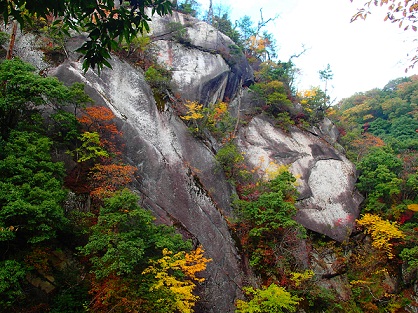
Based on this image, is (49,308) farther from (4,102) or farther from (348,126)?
(348,126)

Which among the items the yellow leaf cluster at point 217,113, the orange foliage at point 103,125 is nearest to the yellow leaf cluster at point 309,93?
the yellow leaf cluster at point 217,113

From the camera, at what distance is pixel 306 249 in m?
14.7

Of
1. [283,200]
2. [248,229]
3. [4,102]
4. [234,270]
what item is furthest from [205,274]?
[4,102]

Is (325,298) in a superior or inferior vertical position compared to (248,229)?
inferior

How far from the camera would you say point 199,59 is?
20.9 metres

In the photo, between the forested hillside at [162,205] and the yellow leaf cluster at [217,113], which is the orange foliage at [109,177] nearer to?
the forested hillside at [162,205]

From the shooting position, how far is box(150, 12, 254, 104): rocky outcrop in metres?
19.5

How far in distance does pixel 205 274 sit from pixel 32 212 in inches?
239

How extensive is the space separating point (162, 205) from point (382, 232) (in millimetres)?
11529

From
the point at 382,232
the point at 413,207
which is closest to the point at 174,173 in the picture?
the point at 382,232

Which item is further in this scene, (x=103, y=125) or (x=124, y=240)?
(x=103, y=125)

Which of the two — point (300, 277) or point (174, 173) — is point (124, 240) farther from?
point (300, 277)

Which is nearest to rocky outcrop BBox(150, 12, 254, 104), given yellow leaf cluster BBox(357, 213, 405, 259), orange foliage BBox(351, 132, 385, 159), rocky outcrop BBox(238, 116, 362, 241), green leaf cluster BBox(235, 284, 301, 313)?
rocky outcrop BBox(238, 116, 362, 241)

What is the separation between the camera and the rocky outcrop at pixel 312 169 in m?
16.9
